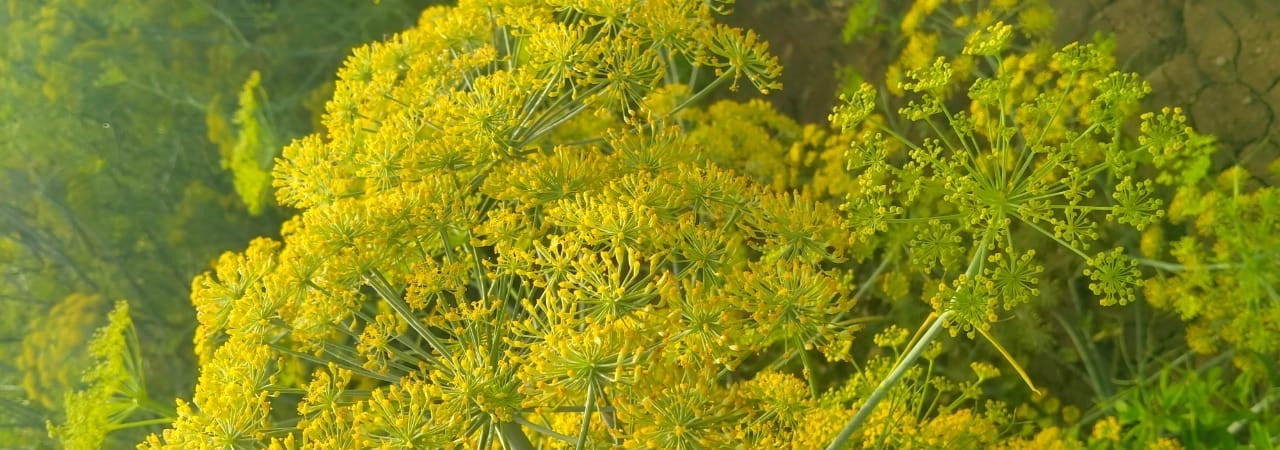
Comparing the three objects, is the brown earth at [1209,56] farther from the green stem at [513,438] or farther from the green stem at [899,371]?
the green stem at [513,438]

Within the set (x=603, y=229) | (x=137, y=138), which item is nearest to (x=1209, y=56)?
(x=603, y=229)

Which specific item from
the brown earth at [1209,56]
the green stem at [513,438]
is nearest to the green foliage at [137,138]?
the green stem at [513,438]

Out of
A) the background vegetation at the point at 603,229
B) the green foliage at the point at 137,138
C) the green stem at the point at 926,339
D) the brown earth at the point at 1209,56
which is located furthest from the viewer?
the green foliage at the point at 137,138

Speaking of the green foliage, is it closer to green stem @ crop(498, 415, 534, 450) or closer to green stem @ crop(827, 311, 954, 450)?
green stem @ crop(498, 415, 534, 450)

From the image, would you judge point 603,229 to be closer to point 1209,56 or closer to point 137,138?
point 1209,56

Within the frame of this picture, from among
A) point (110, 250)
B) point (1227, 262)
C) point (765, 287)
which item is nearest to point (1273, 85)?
point (1227, 262)

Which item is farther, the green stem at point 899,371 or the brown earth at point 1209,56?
the brown earth at point 1209,56

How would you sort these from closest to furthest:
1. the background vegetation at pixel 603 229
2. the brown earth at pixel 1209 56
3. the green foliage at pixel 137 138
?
the background vegetation at pixel 603 229, the brown earth at pixel 1209 56, the green foliage at pixel 137 138

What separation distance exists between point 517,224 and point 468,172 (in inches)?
7.1

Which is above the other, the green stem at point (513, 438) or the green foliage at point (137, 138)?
the green foliage at point (137, 138)

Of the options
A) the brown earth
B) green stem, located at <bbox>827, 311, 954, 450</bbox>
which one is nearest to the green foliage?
the brown earth

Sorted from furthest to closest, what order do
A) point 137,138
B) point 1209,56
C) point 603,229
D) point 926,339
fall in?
point 137,138
point 1209,56
point 926,339
point 603,229

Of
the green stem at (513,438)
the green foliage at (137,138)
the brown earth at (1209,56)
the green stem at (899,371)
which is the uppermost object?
the green foliage at (137,138)

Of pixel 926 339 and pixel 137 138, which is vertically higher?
pixel 137 138
